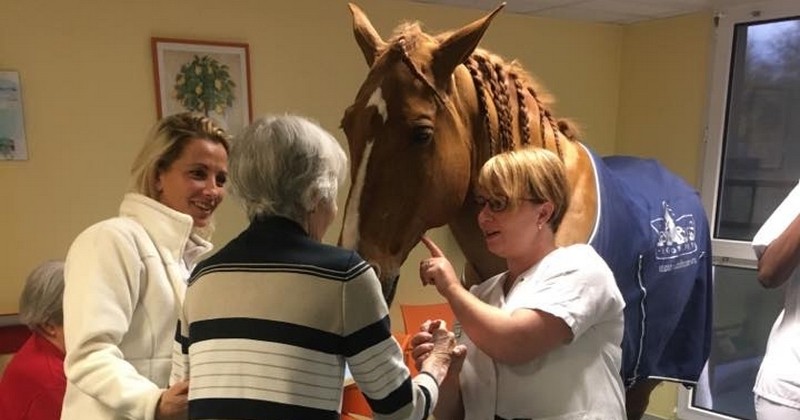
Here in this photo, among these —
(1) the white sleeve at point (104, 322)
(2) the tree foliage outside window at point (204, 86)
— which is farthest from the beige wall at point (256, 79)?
(1) the white sleeve at point (104, 322)

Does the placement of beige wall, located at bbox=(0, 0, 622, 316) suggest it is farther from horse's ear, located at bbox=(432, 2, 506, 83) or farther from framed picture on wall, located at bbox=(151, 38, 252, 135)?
horse's ear, located at bbox=(432, 2, 506, 83)

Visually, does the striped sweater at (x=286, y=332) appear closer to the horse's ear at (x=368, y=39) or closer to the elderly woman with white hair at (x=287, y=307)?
the elderly woman with white hair at (x=287, y=307)

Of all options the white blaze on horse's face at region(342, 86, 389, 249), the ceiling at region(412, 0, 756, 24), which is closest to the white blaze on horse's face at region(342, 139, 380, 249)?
the white blaze on horse's face at region(342, 86, 389, 249)

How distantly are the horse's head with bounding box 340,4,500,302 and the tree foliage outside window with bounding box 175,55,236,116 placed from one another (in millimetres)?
1586

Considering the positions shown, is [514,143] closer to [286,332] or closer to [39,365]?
[286,332]

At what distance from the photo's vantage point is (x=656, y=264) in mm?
1473

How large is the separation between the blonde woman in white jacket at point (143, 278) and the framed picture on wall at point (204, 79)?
51.4 inches

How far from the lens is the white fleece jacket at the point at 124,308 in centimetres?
116

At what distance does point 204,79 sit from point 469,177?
5.70ft

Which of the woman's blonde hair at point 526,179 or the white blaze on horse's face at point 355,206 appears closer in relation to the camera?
the woman's blonde hair at point 526,179

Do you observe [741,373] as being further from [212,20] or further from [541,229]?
[212,20]

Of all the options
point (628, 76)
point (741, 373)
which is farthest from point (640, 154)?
point (741, 373)

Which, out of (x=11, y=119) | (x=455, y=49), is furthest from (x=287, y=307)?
(x=11, y=119)

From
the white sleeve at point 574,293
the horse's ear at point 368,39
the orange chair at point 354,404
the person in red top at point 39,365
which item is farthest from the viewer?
the orange chair at point 354,404
